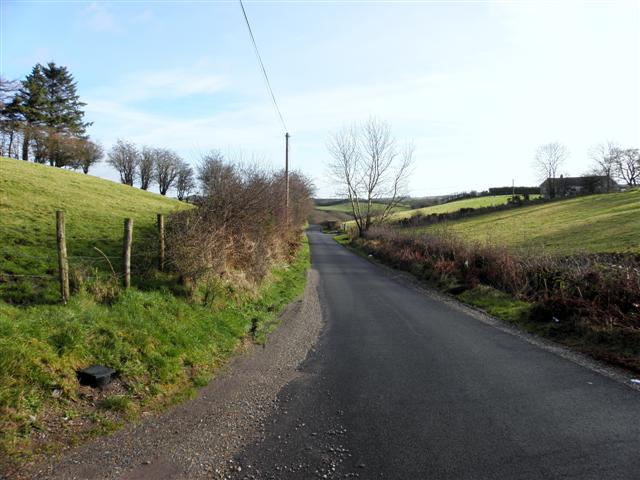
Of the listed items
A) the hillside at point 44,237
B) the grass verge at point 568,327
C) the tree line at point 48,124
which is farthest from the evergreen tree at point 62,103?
the grass verge at point 568,327

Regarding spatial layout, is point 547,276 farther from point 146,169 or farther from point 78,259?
point 146,169

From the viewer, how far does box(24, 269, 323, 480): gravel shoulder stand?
12.1ft

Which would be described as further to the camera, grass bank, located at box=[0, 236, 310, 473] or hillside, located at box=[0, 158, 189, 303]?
hillside, located at box=[0, 158, 189, 303]

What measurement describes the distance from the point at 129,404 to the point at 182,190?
78697 mm

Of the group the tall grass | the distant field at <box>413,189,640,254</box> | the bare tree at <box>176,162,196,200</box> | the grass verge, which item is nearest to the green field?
the grass verge

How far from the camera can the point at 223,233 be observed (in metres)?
11.7

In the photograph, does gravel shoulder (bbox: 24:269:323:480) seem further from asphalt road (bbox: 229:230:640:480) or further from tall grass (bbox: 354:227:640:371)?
tall grass (bbox: 354:227:640:371)

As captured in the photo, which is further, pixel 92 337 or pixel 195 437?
pixel 92 337

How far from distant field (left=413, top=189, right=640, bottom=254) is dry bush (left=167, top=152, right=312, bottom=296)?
13.0 metres

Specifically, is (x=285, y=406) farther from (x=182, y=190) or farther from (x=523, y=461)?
(x=182, y=190)

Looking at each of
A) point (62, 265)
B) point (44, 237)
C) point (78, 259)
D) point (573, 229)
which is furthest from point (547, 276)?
point (573, 229)

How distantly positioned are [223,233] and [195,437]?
7.80 m

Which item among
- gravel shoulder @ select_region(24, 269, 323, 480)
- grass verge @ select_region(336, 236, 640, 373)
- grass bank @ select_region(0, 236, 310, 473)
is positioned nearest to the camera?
gravel shoulder @ select_region(24, 269, 323, 480)

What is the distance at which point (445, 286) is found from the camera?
1606 centimetres
